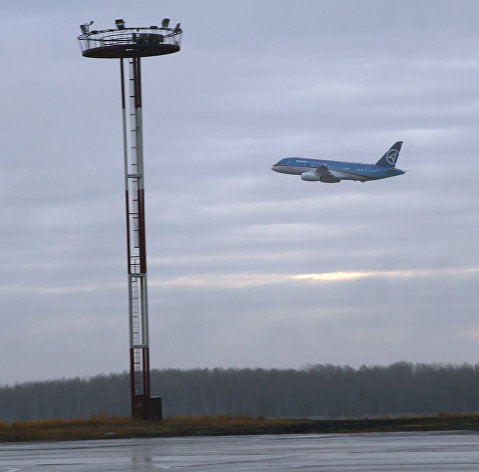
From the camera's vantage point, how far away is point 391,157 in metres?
130

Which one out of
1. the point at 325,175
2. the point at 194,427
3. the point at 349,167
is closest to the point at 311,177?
the point at 325,175

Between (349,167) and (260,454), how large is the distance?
91035mm

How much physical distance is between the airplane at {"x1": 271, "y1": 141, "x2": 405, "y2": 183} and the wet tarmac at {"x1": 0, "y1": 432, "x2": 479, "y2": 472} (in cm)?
7501

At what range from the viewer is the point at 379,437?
45156mm

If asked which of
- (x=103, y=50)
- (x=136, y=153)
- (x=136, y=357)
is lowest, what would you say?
(x=136, y=357)

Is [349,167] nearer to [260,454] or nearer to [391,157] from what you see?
[391,157]

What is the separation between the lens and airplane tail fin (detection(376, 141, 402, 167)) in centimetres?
12950

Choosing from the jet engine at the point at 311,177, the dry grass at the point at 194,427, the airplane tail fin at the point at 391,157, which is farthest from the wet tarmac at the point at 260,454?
the airplane tail fin at the point at 391,157

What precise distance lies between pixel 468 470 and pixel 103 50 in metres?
45.6

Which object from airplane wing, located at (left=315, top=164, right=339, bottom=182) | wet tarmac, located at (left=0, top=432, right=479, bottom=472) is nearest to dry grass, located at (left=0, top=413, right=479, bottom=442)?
wet tarmac, located at (left=0, top=432, right=479, bottom=472)

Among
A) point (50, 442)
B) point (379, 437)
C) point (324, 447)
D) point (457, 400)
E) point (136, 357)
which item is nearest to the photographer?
point (324, 447)

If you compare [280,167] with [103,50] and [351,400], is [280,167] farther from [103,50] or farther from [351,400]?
[103,50]

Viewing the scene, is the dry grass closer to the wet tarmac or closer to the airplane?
the wet tarmac

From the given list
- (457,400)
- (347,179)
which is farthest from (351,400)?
(347,179)
